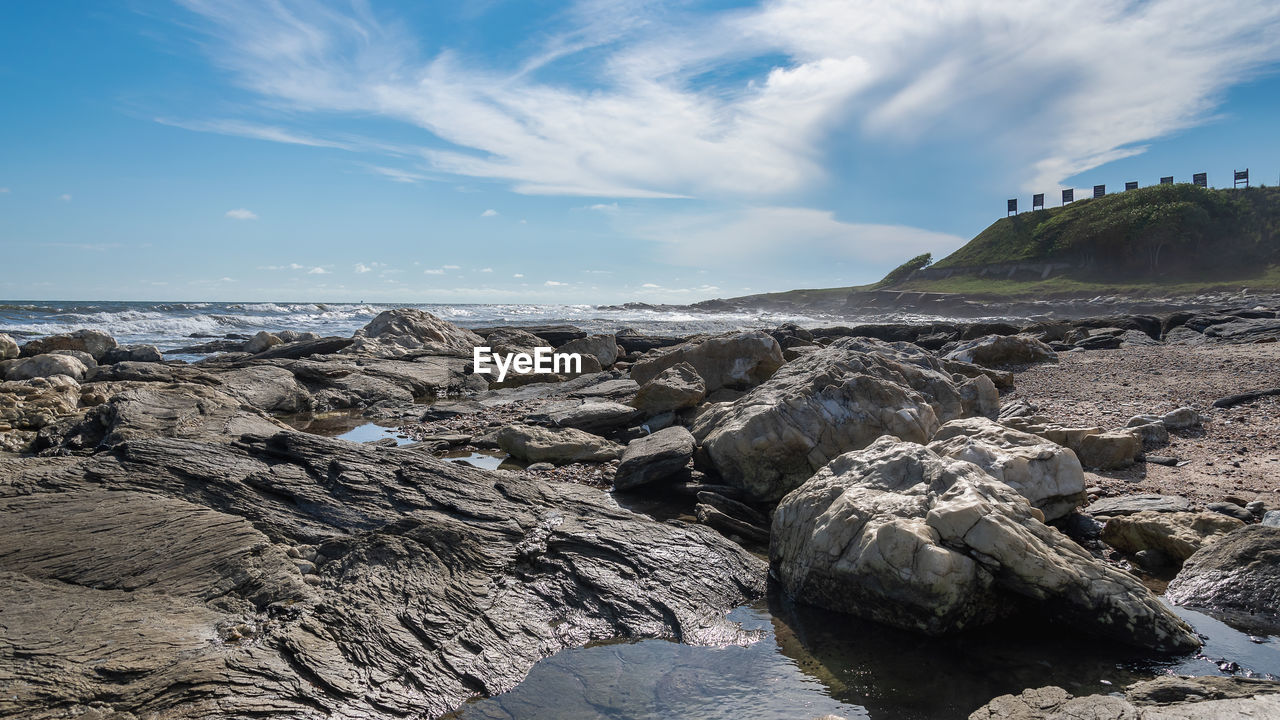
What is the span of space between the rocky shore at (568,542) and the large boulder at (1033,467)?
0.08 ft

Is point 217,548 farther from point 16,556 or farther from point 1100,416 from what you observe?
point 1100,416

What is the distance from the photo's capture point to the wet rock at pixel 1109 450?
827 cm

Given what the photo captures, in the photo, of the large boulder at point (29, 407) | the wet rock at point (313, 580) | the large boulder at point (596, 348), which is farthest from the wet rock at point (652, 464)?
the large boulder at point (596, 348)

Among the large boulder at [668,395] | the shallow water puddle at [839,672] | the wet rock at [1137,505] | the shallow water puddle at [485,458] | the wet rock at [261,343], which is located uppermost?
the wet rock at [261,343]

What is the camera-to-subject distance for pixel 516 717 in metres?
3.91

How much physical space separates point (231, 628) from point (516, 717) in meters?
1.87

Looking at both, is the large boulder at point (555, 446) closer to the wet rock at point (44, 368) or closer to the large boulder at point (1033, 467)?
the large boulder at point (1033, 467)

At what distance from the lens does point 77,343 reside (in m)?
20.7

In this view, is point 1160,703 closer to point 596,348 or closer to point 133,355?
point 596,348

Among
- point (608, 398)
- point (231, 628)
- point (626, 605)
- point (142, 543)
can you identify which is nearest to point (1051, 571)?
point (626, 605)

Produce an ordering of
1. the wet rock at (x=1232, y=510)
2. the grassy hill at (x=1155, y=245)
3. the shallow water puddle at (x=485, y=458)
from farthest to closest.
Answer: the grassy hill at (x=1155, y=245), the shallow water puddle at (x=485, y=458), the wet rock at (x=1232, y=510)

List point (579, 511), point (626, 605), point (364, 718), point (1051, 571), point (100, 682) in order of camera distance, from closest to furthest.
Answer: point (100, 682) < point (364, 718) < point (1051, 571) < point (626, 605) < point (579, 511)

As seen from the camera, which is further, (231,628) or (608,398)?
(608,398)

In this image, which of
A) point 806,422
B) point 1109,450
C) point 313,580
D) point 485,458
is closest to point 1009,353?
point 1109,450
